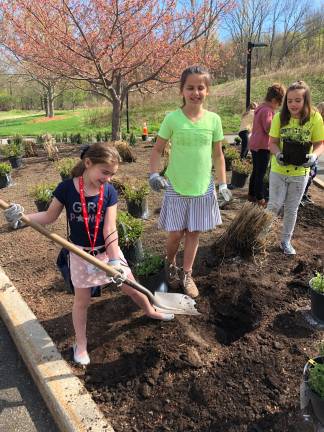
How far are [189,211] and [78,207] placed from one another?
103cm

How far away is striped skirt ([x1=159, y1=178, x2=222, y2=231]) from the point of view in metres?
3.08

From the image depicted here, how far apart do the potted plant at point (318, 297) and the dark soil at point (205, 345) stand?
121 millimetres

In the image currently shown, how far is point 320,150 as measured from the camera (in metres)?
3.72

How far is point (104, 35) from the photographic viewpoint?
934 centimetres

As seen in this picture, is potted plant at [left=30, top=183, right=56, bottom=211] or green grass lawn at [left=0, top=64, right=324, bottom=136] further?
green grass lawn at [left=0, top=64, right=324, bottom=136]

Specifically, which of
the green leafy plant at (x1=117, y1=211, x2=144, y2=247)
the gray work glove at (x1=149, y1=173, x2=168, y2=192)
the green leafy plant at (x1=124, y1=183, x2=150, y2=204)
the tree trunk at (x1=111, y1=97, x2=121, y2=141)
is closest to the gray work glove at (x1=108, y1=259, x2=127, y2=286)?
the gray work glove at (x1=149, y1=173, x2=168, y2=192)

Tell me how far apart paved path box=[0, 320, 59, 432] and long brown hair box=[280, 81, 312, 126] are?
120 inches

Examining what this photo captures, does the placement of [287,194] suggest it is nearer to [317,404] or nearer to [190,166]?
[190,166]

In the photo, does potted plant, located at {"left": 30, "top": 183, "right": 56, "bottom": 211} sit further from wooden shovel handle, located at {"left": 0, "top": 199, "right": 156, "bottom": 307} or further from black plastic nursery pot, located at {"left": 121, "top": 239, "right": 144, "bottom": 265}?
wooden shovel handle, located at {"left": 0, "top": 199, "right": 156, "bottom": 307}

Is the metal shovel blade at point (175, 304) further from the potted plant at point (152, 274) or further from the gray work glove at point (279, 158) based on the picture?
the gray work glove at point (279, 158)

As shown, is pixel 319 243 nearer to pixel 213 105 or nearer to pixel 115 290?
pixel 115 290

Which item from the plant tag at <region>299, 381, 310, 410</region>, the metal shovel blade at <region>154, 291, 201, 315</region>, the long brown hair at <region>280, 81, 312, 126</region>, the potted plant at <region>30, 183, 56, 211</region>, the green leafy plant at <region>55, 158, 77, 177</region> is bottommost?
the plant tag at <region>299, 381, 310, 410</region>

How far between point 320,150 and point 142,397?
2.75 meters

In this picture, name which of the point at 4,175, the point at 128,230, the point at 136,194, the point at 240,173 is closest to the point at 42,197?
the point at 136,194
